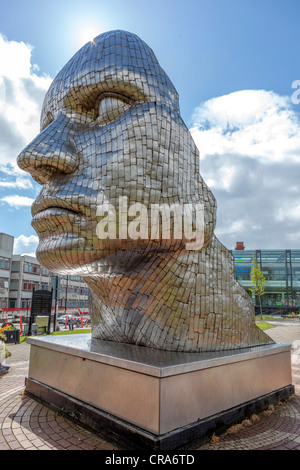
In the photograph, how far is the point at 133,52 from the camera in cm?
410

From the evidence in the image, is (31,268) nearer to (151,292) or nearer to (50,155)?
(151,292)

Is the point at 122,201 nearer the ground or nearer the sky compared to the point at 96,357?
nearer the sky

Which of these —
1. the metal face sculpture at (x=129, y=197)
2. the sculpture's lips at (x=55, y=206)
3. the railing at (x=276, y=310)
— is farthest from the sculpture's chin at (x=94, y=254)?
the railing at (x=276, y=310)

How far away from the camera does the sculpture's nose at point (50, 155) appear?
3.55 meters

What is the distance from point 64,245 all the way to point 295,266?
61.0 metres

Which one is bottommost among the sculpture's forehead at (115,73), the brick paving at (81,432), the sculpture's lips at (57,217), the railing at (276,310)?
the railing at (276,310)

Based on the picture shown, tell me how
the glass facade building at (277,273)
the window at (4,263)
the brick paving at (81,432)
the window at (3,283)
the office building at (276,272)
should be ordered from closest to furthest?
the brick paving at (81,432) → the window at (3,283) → the window at (4,263) → the office building at (276,272) → the glass facade building at (277,273)

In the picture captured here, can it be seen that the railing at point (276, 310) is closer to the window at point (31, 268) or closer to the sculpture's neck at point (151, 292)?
the window at point (31, 268)

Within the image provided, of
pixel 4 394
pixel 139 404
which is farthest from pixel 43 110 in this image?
pixel 4 394

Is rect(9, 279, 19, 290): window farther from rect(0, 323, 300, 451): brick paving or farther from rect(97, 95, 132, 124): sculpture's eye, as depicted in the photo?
rect(97, 95, 132, 124): sculpture's eye

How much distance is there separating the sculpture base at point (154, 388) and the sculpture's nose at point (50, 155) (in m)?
2.42

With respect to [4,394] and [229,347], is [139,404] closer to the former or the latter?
[229,347]

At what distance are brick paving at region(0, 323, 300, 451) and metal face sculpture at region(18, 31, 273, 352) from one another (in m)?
1.09

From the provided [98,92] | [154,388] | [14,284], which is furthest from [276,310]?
[98,92]
